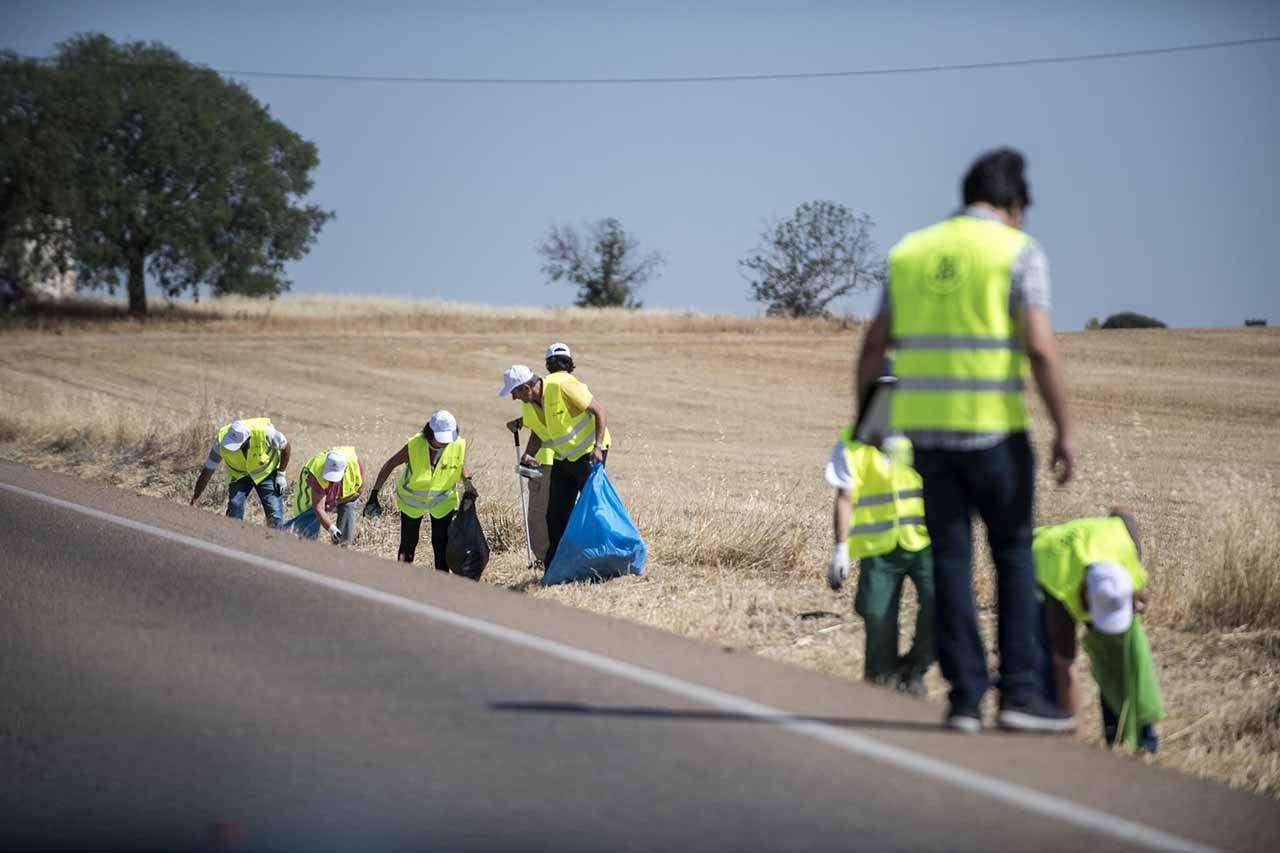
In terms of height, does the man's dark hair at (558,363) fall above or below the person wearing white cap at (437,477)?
above

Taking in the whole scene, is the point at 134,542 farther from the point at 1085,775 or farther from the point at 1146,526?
the point at 1146,526

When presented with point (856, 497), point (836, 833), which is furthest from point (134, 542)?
point (836, 833)

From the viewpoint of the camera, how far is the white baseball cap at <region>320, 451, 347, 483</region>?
12.6 metres

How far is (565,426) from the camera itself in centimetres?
1161

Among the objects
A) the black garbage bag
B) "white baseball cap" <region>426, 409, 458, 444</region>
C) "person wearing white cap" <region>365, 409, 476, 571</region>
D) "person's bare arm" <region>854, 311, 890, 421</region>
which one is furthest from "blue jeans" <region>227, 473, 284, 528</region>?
"person's bare arm" <region>854, 311, 890, 421</region>

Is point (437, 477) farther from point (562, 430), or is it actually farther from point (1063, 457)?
point (1063, 457)

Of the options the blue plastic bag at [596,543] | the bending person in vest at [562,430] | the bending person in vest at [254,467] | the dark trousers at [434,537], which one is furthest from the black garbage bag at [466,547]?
the bending person in vest at [254,467]

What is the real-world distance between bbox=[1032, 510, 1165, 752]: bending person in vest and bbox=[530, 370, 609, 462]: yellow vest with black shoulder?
5.10 m

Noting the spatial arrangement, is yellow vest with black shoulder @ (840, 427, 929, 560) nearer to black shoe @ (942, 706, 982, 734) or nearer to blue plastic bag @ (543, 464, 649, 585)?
black shoe @ (942, 706, 982, 734)

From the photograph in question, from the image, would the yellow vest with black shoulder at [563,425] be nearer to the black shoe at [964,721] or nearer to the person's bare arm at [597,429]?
the person's bare arm at [597,429]

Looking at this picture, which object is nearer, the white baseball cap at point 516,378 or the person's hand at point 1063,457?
the person's hand at point 1063,457

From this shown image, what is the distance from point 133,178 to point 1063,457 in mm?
55810

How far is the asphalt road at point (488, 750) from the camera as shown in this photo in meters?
4.70

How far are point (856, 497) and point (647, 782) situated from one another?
2.63 meters
